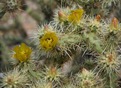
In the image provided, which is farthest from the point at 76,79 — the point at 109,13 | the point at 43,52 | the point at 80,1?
the point at 109,13

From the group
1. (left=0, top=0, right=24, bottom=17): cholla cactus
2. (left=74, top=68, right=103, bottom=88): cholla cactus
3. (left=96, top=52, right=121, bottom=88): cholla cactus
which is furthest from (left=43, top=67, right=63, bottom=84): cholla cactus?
(left=0, top=0, right=24, bottom=17): cholla cactus

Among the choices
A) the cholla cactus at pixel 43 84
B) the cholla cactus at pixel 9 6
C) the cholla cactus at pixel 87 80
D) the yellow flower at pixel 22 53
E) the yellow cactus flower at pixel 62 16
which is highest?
the yellow cactus flower at pixel 62 16

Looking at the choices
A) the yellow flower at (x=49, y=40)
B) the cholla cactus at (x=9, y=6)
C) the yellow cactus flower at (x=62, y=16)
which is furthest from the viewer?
the cholla cactus at (x=9, y=6)

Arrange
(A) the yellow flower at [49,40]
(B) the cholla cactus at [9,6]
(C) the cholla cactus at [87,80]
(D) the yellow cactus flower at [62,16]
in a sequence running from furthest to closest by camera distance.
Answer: (B) the cholla cactus at [9,6], (D) the yellow cactus flower at [62,16], (A) the yellow flower at [49,40], (C) the cholla cactus at [87,80]

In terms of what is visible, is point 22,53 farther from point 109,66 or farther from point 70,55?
point 109,66

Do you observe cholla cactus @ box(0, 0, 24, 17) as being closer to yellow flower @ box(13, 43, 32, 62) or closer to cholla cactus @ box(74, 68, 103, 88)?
yellow flower @ box(13, 43, 32, 62)

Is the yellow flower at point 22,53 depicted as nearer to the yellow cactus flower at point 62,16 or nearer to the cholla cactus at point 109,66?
the yellow cactus flower at point 62,16

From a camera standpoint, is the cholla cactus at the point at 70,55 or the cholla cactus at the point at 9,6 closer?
the cholla cactus at the point at 70,55

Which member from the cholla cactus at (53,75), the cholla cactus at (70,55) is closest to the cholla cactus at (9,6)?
the cholla cactus at (70,55)

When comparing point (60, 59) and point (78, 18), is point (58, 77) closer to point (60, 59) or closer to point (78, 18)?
point (60, 59)

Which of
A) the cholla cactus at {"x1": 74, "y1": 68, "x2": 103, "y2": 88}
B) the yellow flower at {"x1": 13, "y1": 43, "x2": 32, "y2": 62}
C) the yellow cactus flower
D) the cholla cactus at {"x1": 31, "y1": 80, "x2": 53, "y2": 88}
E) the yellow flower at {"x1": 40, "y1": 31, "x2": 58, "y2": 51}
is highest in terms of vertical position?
the yellow cactus flower

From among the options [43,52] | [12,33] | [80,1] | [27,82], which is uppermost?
[80,1]
